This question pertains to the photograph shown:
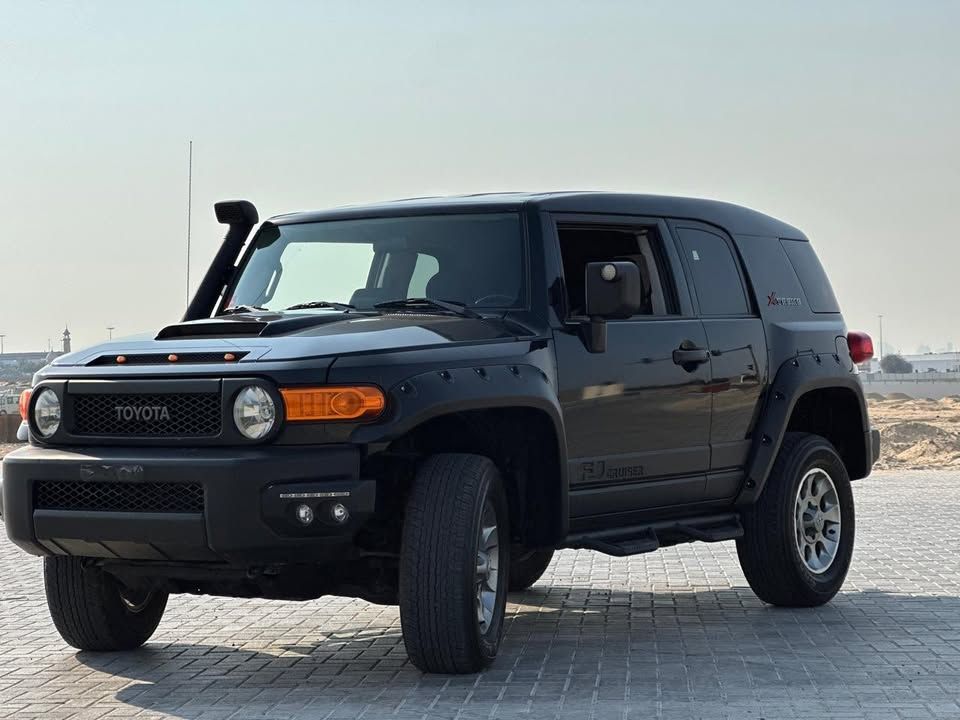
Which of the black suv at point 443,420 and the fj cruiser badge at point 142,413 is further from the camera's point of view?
the fj cruiser badge at point 142,413

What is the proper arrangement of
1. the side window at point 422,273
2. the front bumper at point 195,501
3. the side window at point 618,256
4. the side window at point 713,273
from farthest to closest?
the side window at point 713,273 < the side window at point 618,256 < the side window at point 422,273 < the front bumper at point 195,501

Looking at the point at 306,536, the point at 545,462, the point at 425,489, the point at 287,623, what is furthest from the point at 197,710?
the point at 287,623

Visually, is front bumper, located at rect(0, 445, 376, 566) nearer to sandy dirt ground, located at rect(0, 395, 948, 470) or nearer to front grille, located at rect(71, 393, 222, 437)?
front grille, located at rect(71, 393, 222, 437)

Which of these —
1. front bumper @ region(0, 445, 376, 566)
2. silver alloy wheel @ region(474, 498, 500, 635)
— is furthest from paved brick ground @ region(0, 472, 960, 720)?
front bumper @ region(0, 445, 376, 566)

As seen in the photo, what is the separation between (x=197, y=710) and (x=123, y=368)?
57.5 inches

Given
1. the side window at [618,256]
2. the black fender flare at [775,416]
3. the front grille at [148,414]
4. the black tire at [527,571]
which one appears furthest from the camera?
the black tire at [527,571]

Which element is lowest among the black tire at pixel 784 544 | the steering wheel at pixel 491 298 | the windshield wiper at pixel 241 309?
the black tire at pixel 784 544

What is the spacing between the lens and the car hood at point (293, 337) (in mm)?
6738

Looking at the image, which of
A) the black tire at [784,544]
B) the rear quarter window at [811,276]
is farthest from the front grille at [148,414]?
the rear quarter window at [811,276]

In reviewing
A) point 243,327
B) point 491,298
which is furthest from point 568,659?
point 243,327

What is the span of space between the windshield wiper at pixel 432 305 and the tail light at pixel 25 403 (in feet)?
5.41

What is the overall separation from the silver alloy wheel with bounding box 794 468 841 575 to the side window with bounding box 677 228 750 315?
116 centimetres

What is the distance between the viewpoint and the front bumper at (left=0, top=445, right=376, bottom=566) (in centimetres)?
644

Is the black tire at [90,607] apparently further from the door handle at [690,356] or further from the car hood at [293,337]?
the door handle at [690,356]
